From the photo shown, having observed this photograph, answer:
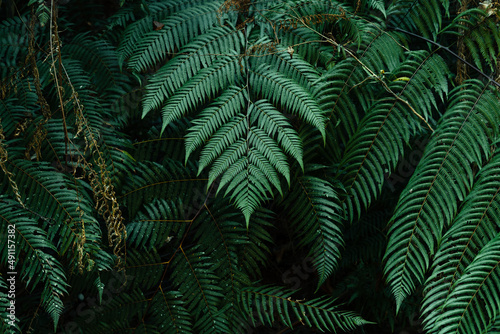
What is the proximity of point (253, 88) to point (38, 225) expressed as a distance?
3.34 ft

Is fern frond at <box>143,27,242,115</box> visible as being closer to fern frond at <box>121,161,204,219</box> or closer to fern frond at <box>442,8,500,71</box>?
fern frond at <box>121,161,204,219</box>

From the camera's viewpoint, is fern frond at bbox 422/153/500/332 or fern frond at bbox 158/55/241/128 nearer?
fern frond at bbox 422/153/500/332

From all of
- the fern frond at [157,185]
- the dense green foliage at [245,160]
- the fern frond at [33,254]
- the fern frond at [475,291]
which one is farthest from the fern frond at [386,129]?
the fern frond at [33,254]

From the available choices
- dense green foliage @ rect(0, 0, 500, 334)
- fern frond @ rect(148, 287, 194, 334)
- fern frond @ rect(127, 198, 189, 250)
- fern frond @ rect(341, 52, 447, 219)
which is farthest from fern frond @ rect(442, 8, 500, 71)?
fern frond @ rect(148, 287, 194, 334)

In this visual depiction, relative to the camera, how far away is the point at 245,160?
1.65 m

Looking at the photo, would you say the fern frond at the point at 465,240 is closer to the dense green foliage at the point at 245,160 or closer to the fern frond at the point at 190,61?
the dense green foliage at the point at 245,160

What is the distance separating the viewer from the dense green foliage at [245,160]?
1.58 metres

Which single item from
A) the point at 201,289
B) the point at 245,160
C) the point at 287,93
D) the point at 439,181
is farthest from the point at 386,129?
the point at 201,289

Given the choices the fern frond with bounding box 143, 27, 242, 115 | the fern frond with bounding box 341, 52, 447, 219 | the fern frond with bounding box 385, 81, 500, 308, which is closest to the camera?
the fern frond with bounding box 385, 81, 500, 308

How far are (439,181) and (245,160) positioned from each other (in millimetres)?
722

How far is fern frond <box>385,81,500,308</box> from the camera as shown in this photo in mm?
1553

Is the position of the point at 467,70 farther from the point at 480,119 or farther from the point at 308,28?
the point at 308,28

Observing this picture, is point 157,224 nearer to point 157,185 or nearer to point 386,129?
point 157,185

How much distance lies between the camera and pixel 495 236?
4.88ft
